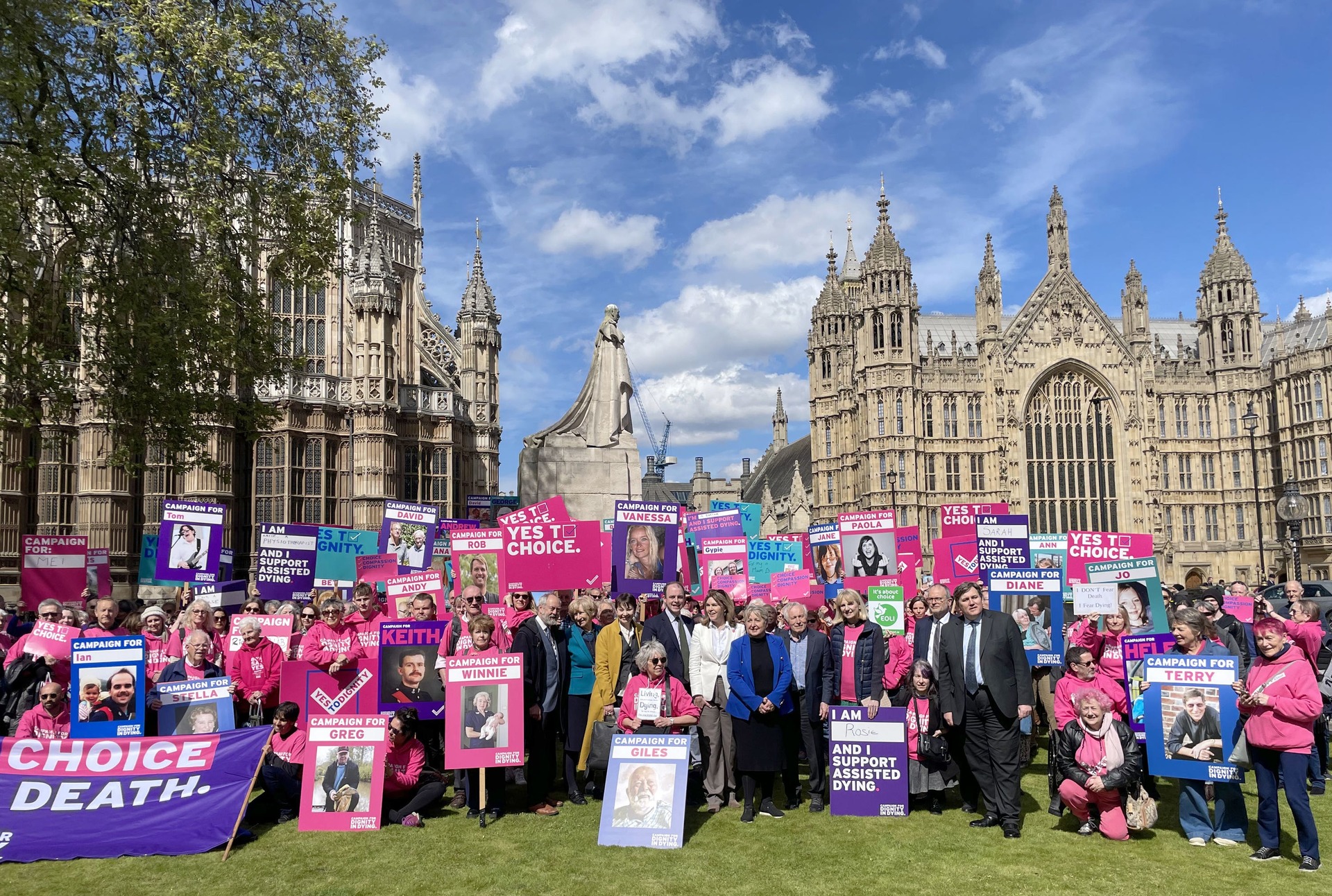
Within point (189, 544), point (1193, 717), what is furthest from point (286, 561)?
point (1193, 717)

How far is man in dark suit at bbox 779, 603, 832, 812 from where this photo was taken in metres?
9.47

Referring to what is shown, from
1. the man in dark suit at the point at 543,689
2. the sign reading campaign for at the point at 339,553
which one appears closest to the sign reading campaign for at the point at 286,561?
the sign reading campaign for at the point at 339,553

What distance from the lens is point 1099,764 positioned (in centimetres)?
834

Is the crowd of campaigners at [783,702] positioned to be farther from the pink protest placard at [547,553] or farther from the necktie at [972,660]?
the pink protest placard at [547,553]

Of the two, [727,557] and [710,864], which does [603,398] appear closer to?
[727,557]

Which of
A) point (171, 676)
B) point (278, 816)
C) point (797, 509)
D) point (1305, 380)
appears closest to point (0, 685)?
point (171, 676)

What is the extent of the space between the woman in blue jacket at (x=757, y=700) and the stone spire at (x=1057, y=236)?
57.6 metres

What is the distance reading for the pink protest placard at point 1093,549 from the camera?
14617 millimetres

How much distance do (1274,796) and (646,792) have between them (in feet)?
16.8

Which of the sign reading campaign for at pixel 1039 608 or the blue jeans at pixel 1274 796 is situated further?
the sign reading campaign for at pixel 1039 608

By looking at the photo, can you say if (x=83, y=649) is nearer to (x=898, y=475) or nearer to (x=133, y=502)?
(x=133, y=502)

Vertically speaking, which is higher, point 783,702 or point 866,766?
point 783,702

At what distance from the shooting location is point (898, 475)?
184ft

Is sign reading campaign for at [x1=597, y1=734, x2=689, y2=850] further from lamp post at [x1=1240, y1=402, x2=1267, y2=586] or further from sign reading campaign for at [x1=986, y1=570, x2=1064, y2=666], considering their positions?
lamp post at [x1=1240, y1=402, x2=1267, y2=586]
